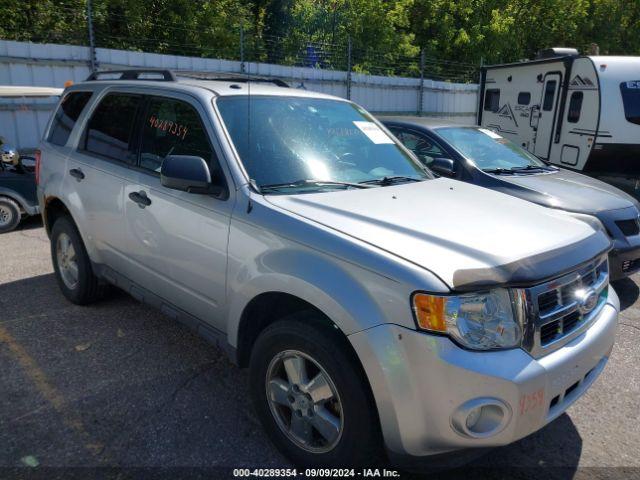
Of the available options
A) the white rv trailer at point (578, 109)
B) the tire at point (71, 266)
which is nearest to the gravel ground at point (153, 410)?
the tire at point (71, 266)

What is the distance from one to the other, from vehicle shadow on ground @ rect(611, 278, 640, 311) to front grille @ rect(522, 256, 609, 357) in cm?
276

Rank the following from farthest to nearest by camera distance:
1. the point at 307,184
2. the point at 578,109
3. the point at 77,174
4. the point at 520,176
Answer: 1. the point at 578,109
2. the point at 520,176
3. the point at 77,174
4. the point at 307,184

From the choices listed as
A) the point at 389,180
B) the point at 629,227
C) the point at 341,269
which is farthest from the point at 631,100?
the point at 341,269

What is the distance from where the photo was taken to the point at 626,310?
4.87 metres

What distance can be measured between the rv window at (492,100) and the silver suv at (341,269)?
914 centimetres

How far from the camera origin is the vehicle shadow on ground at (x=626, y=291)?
504 centimetres

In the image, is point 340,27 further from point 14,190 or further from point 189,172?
point 189,172

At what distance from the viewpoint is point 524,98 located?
1118cm

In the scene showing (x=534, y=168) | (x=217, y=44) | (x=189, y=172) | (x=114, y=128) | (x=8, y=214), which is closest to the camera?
(x=189, y=172)

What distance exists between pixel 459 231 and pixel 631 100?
8.71m

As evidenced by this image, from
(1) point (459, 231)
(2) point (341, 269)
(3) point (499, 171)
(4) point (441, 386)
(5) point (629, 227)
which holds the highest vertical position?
(1) point (459, 231)

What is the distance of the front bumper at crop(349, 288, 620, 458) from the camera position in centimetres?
206

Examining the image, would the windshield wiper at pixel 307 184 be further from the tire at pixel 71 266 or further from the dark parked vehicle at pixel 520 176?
the tire at pixel 71 266

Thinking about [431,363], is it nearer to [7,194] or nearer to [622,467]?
[622,467]
